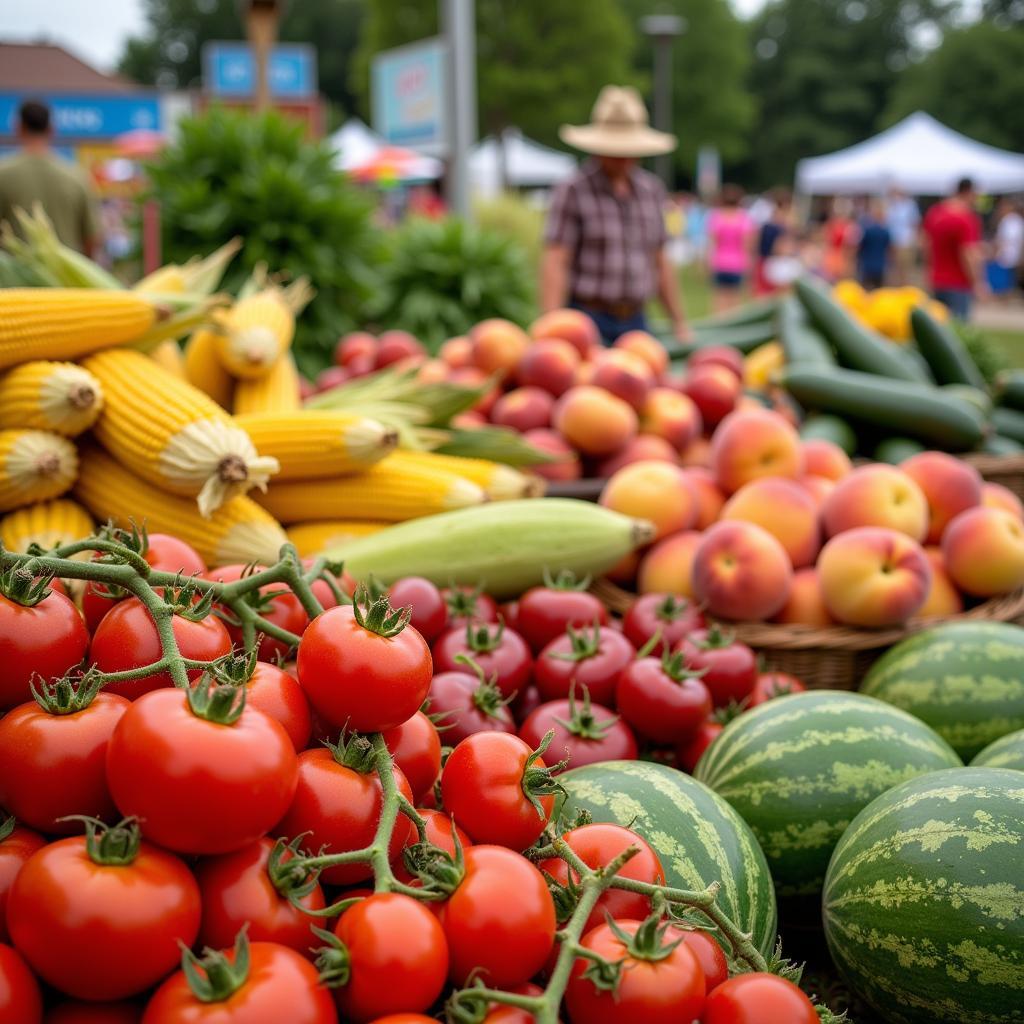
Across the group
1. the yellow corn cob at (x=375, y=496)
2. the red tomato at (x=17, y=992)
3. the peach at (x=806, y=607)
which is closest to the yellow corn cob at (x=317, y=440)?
the yellow corn cob at (x=375, y=496)

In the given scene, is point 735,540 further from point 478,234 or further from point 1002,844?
point 478,234

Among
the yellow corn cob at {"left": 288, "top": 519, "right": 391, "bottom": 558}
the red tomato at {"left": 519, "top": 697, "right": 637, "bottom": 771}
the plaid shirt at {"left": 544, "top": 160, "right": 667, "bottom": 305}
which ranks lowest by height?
the red tomato at {"left": 519, "top": 697, "right": 637, "bottom": 771}

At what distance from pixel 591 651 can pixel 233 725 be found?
1091mm

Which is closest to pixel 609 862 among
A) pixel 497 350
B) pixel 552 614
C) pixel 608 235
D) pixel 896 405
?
pixel 552 614

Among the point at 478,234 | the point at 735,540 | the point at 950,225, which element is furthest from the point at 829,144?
the point at 735,540

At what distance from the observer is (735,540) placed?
2.54m

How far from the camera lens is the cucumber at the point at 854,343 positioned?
4148mm

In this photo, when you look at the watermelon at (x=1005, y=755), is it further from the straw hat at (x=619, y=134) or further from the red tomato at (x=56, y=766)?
the straw hat at (x=619, y=134)

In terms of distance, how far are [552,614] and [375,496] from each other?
576 millimetres

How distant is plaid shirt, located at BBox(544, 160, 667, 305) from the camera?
601 centimetres

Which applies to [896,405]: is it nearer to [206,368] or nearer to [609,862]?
[206,368]

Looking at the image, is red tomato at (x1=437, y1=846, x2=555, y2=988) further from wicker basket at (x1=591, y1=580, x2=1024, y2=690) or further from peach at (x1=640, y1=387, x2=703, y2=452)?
peach at (x1=640, y1=387, x2=703, y2=452)

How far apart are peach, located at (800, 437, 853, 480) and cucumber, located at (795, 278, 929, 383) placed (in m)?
1.00

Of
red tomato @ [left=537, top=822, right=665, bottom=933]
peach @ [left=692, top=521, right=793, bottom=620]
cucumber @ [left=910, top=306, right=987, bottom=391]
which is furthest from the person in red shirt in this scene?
red tomato @ [left=537, top=822, right=665, bottom=933]
